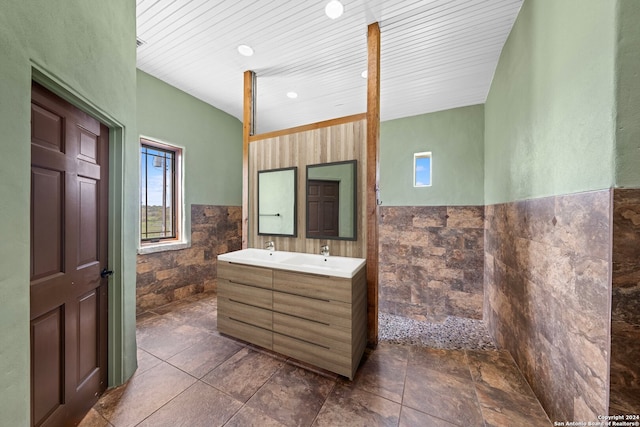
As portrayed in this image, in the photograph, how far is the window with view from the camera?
122 inches

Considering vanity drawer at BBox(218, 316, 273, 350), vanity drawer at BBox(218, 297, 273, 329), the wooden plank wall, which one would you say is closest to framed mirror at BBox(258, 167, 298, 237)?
the wooden plank wall

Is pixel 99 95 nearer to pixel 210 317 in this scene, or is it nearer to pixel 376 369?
pixel 210 317

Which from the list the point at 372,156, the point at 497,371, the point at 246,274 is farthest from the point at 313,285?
Result: the point at 497,371

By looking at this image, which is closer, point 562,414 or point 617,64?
point 617,64

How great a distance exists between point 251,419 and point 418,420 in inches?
42.7

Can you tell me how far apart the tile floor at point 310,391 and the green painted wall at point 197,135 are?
2312 mm

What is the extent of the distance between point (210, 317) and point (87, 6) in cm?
298

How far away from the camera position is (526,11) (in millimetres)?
1836

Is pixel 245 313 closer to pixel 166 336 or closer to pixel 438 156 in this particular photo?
pixel 166 336

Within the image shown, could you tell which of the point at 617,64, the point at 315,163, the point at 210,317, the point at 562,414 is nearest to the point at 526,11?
the point at 617,64

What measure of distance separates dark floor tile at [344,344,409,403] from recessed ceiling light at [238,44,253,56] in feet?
11.0

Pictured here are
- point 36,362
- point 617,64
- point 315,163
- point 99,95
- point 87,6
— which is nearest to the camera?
point 617,64

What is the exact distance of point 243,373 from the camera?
1.90 m

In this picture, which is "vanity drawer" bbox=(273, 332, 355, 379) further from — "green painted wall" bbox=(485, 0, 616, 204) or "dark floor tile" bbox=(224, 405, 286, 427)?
"green painted wall" bbox=(485, 0, 616, 204)
